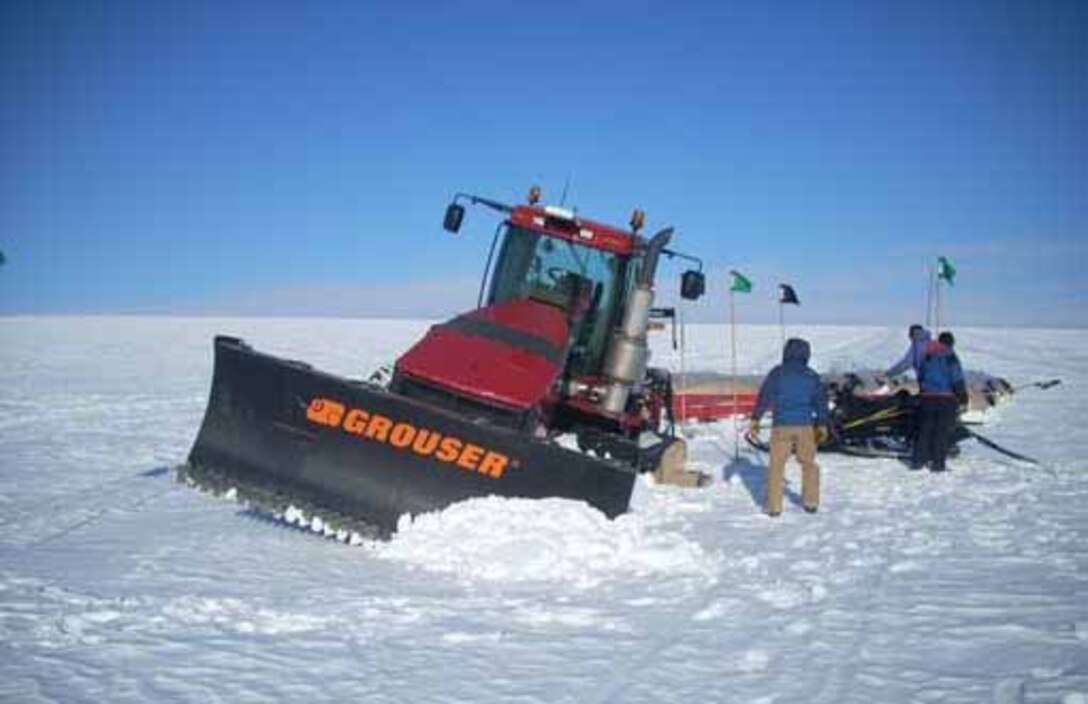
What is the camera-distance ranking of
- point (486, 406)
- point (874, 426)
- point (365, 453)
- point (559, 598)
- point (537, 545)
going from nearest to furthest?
point (559, 598) → point (537, 545) → point (365, 453) → point (486, 406) → point (874, 426)

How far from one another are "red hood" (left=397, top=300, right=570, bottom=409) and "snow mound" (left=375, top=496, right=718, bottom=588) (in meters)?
1.15

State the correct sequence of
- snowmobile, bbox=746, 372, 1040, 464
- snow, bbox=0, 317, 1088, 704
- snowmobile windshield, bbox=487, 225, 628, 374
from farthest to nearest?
1. snowmobile, bbox=746, 372, 1040, 464
2. snowmobile windshield, bbox=487, 225, 628, 374
3. snow, bbox=0, 317, 1088, 704

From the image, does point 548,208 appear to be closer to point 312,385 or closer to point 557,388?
point 557,388

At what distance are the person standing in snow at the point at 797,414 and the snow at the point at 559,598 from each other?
331 millimetres

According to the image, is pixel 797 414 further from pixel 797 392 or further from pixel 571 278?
pixel 571 278

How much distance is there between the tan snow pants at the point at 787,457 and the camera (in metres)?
7.32

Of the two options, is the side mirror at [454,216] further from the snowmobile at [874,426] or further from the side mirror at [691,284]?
the snowmobile at [874,426]

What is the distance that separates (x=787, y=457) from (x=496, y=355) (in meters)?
2.55

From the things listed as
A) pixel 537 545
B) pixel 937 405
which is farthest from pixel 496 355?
pixel 937 405

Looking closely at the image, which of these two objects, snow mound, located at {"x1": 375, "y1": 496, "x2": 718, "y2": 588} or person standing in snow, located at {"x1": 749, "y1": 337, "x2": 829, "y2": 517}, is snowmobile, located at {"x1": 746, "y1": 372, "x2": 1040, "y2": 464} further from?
snow mound, located at {"x1": 375, "y1": 496, "x2": 718, "y2": 588}

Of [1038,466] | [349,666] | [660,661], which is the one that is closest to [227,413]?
[349,666]

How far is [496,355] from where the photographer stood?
7.03 m

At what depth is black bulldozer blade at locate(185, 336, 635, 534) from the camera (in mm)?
5750

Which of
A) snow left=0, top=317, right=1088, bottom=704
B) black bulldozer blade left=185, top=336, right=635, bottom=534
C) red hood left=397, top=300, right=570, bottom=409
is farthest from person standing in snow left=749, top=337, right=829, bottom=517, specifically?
black bulldozer blade left=185, top=336, right=635, bottom=534
